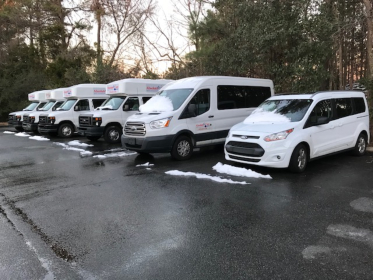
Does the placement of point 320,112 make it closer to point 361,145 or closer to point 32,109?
point 361,145

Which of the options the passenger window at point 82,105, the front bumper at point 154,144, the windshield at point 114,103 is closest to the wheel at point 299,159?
the front bumper at point 154,144

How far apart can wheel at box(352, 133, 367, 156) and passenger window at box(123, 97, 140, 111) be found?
8.48 m

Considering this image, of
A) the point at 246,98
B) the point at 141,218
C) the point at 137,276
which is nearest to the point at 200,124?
the point at 246,98

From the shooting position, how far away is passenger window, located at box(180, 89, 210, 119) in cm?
891

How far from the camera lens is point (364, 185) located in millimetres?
6113

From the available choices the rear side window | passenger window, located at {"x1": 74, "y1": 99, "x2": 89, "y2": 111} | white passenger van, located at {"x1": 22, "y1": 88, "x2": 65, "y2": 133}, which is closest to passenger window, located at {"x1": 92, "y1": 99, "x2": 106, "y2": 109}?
passenger window, located at {"x1": 74, "y1": 99, "x2": 89, "y2": 111}

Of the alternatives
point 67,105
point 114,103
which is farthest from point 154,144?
point 67,105

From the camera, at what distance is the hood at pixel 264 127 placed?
274 inches

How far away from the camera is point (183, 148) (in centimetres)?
903

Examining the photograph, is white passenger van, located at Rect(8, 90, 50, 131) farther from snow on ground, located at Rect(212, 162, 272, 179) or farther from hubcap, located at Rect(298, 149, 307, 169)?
hubcap, located at Rect(298, 149, 307, 169)

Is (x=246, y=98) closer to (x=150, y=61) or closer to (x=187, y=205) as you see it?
(x=187, y=205)

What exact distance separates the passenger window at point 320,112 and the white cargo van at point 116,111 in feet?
25.5

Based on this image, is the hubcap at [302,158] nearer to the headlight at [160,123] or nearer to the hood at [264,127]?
the hood at [264,127]

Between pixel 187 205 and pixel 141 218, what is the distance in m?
0.87
